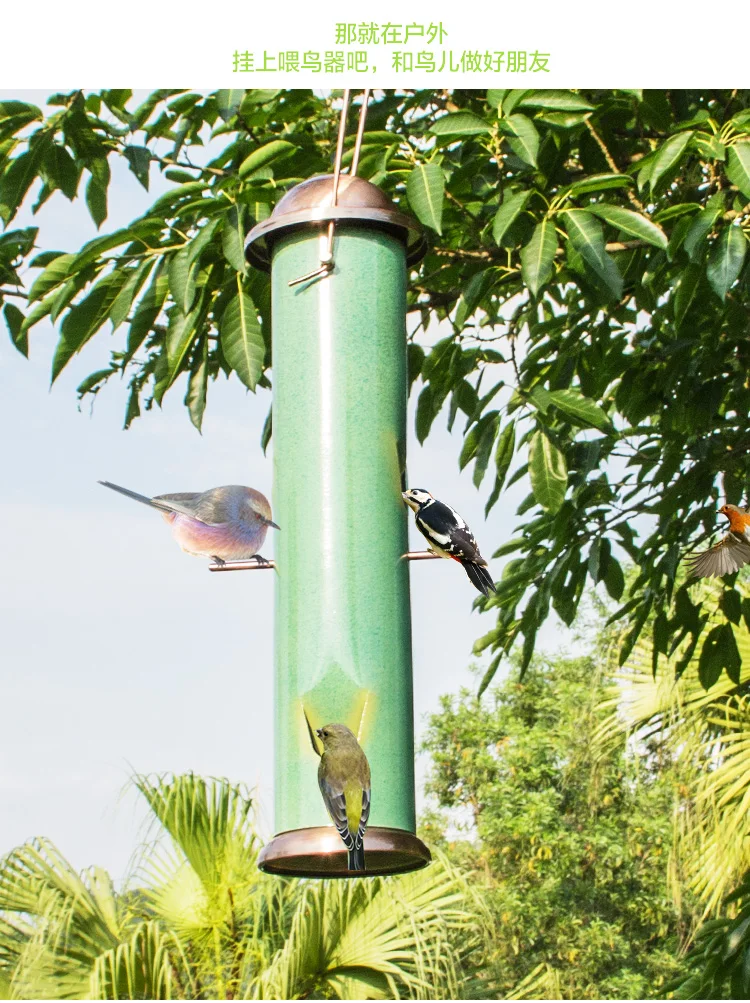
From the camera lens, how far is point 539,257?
136 inches

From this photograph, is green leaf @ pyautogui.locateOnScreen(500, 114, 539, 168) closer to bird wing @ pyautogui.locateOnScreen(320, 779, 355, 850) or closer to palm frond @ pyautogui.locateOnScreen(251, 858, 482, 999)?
bird wing @ pyautogui.locateOnScreen(320, 779, 355, 850)

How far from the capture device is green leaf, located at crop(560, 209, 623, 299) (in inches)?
134

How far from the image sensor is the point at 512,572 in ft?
17.4

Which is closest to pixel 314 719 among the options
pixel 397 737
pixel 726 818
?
pixel 397 737

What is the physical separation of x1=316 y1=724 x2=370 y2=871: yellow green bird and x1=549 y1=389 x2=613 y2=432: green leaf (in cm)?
127

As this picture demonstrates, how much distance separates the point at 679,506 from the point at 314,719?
2.44m

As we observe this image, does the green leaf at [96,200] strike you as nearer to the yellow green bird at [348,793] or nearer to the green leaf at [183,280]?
the green leaf at [183,280]

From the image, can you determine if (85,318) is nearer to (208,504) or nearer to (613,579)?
(208,504)

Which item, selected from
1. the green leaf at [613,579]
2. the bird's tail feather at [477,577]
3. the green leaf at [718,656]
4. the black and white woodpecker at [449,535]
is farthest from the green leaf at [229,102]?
the green leaf at [718,656]

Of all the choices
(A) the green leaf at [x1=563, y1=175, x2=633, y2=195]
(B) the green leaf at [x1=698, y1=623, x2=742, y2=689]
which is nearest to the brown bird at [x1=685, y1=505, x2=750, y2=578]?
(B) the green leaf at [x1=698, y1=623, x2=742, y2=689]

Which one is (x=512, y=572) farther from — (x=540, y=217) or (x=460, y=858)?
(x=460, y=858)

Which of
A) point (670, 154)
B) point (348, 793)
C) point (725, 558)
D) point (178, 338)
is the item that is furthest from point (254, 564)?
point (725, 558)

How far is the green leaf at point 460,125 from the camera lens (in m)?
3.51

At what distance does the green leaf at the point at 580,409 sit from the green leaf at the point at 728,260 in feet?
1.47
